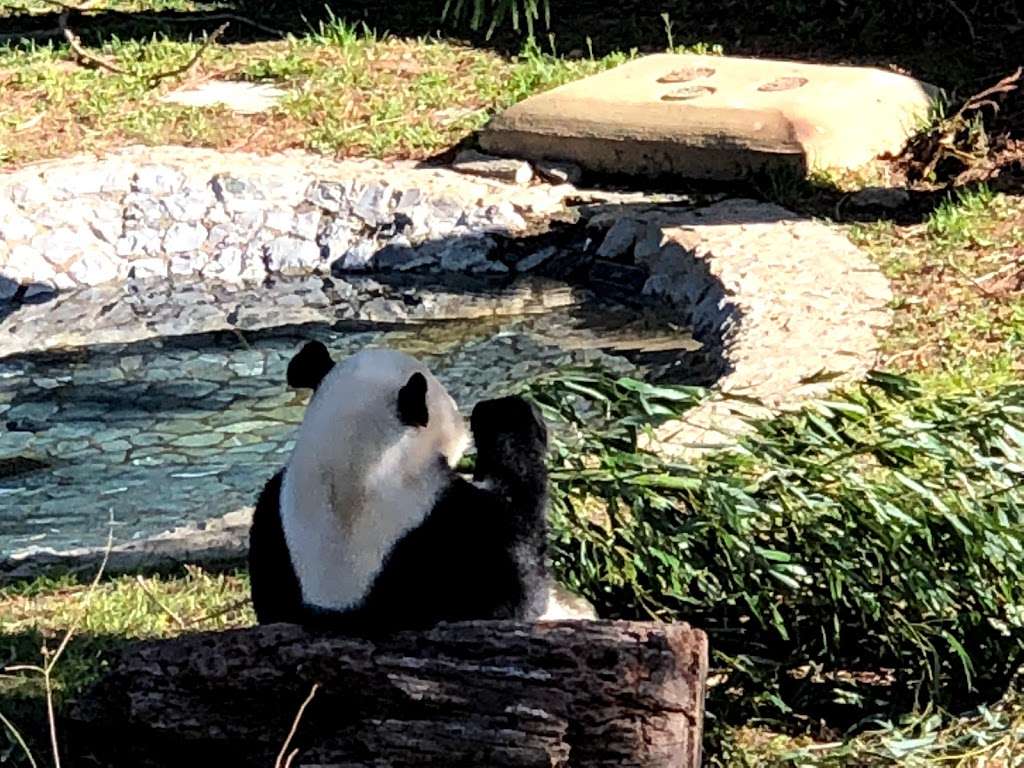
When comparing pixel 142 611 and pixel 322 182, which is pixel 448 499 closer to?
pixel 142 611

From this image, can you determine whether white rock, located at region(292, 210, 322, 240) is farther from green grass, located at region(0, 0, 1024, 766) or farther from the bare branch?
green grass, located at region(0, 0, 1024, 766)

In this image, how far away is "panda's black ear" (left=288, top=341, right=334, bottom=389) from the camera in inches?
151

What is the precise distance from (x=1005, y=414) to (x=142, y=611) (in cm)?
237

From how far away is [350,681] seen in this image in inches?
137

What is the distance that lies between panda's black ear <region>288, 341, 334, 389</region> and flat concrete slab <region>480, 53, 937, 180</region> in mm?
5626

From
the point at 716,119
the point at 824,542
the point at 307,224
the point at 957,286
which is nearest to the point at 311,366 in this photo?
the point at 824,542

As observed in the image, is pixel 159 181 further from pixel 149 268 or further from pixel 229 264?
pixel 229 264

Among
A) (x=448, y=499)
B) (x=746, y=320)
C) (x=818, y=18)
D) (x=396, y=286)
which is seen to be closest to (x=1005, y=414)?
(x=448, y=499)

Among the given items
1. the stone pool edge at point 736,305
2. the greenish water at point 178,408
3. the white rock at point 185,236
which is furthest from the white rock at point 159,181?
the greenish water at point 178,408

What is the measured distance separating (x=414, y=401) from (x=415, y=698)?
580 mm

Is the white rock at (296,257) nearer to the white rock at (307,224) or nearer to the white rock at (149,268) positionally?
the white rock at (307,224)

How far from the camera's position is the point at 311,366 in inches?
151

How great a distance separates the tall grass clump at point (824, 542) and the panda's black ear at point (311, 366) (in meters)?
0.68

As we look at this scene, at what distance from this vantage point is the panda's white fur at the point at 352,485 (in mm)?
3561
